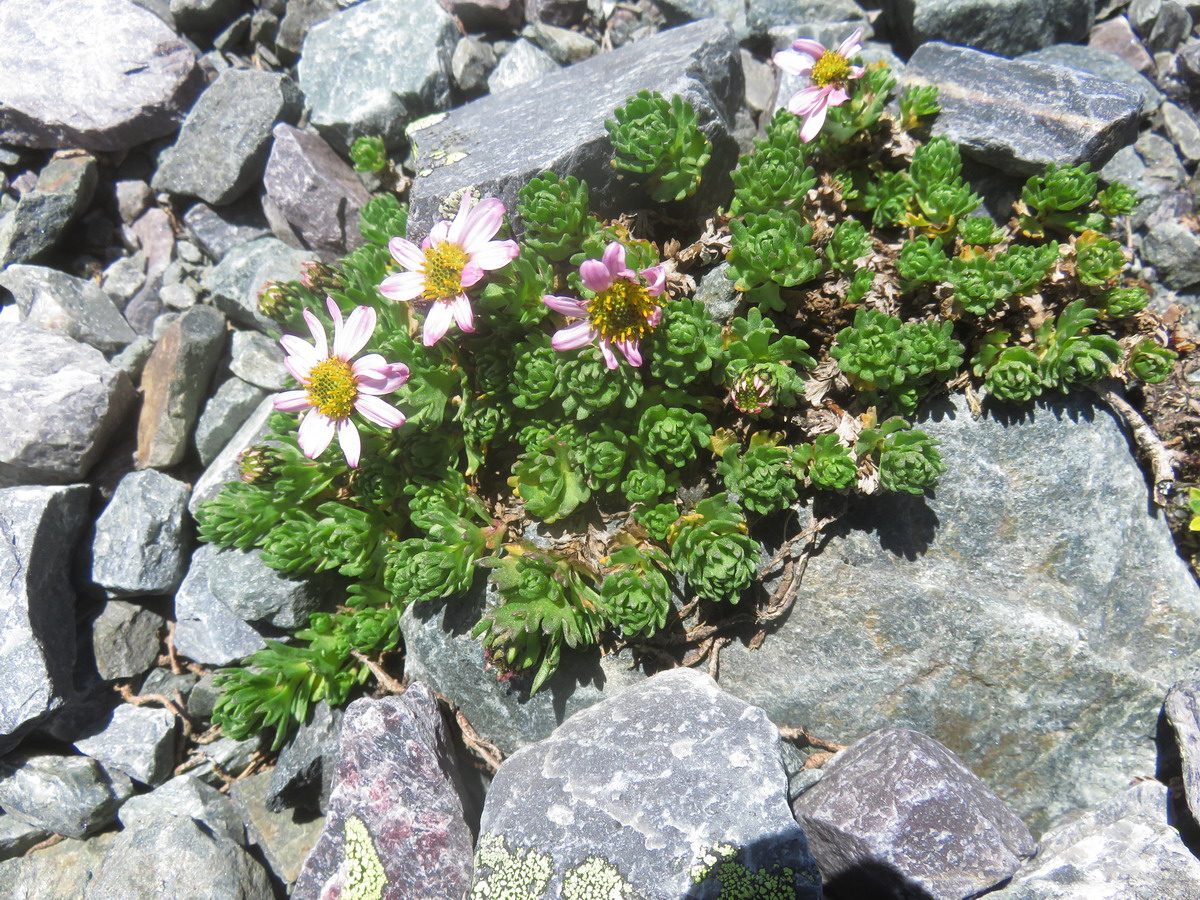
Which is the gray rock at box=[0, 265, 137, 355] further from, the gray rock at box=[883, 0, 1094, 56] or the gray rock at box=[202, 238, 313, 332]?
the gray rock at box=[883, 0, 1094, 56]

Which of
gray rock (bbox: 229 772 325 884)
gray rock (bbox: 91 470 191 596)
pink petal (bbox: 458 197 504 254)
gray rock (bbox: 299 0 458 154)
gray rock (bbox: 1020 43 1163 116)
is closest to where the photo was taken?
pink petal (bbox: 458 197 504 254)

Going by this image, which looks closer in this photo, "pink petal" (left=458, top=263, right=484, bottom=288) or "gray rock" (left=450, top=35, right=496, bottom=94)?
"pink petal" (left=458, top=263, right=484, bottom=288)

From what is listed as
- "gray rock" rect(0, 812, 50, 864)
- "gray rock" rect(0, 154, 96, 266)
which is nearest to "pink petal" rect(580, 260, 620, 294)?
"gray rock" rect(0, 154, 96, 266)

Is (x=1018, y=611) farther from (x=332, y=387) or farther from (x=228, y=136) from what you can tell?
(x=228, y=136)

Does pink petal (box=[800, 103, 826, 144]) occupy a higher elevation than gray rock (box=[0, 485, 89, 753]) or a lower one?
higher

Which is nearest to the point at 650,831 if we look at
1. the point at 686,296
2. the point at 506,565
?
the point at 506,565

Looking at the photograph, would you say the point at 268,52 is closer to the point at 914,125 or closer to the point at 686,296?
the point at 686,296

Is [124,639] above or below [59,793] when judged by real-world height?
above

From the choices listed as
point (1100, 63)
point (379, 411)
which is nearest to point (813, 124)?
point (1100, 63)
